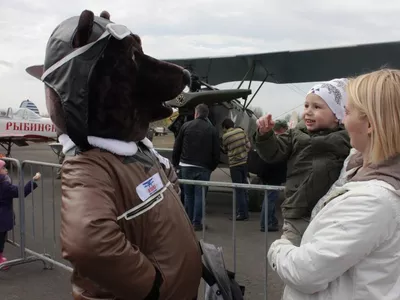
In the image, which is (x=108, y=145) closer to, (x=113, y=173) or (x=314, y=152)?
(x=113, y=173)

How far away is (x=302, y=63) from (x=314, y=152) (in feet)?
29.0

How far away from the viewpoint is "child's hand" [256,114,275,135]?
2.18m

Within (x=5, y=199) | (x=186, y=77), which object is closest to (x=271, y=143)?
(x=186, y=77)

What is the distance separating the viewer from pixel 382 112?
1.48 metres

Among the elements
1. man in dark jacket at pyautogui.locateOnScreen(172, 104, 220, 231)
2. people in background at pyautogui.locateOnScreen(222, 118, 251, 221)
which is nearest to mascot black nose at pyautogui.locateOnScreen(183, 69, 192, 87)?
man in dark jacket at pyautogui.locateOnScreen(172, 104, 220, 231)

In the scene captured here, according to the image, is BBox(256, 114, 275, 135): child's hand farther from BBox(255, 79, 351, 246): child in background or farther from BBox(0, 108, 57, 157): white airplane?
BBox(0, 108, 57, 157): white airplane

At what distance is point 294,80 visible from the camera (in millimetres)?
11703

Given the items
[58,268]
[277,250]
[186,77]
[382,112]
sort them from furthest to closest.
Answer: [58,268]
[186,77]
[277,250]
[382,112]

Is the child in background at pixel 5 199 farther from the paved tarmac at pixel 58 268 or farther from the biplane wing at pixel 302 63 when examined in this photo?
the biplane wing at pixel 302 63

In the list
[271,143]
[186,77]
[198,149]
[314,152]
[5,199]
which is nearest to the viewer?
[186,77]

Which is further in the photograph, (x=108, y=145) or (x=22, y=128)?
(x=22, y=128)

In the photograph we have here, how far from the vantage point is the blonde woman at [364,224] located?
139 cm

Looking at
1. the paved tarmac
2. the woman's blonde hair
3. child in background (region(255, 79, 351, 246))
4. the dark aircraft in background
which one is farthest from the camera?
the dark aircraft in background

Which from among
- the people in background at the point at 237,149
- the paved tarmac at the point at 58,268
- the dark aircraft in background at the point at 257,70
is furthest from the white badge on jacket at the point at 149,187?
the people in background at the point at 237,149
